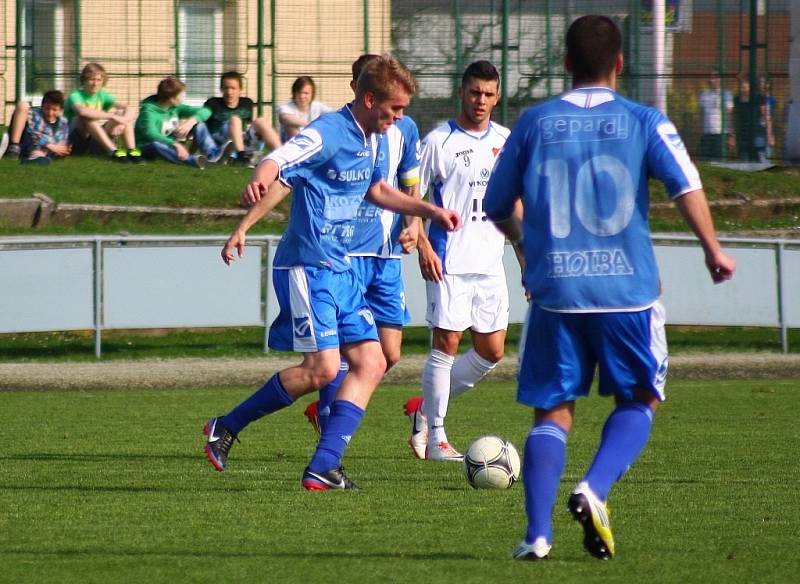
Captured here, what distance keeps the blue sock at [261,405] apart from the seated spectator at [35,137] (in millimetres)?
11489

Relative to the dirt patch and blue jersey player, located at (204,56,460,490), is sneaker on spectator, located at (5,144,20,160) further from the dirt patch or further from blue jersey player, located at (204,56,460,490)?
blue jersey player, located at (204,56,460,490)

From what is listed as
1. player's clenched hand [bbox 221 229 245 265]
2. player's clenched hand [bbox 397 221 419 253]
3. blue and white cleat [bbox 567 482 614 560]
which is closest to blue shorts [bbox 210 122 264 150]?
player's clenched hand [bbox 397 221 419 253]

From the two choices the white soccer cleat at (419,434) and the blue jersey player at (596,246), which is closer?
the blue jersey player at (596,246)

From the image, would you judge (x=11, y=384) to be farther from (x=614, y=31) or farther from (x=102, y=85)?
(x=614, y=31)

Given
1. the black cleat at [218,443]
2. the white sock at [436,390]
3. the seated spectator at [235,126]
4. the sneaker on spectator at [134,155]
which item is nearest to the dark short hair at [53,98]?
the sneaker on spectator at [134,155]

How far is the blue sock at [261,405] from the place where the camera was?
757 cm

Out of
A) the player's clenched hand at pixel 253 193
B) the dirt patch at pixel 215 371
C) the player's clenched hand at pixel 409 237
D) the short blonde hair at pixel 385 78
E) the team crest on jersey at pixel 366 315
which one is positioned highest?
the short blonde hair at pixel 385 78

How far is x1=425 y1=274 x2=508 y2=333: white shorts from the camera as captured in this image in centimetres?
902

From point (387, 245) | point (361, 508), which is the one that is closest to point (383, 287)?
point (387, 245)

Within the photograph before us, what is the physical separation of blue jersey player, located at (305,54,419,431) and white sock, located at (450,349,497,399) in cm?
63

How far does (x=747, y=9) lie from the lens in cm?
2067

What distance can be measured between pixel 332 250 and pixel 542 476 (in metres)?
2.41

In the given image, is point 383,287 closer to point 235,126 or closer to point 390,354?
point 390,354

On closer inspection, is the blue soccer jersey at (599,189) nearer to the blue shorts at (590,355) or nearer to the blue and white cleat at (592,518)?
the blue shorts at (590,355)
